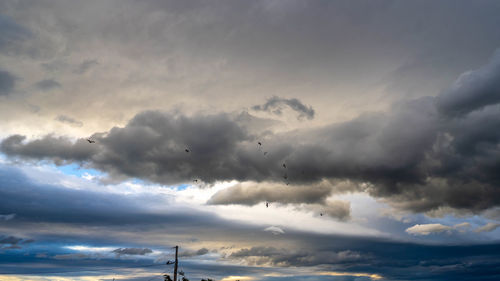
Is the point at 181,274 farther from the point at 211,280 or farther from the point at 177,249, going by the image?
the point at 211,280

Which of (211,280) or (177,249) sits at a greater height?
(177,249)

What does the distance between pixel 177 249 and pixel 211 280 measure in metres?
29.6

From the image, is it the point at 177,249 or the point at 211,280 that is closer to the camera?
the point at 177,249

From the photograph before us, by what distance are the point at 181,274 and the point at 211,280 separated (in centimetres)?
2138

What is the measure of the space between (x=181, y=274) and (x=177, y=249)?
32.0 feet

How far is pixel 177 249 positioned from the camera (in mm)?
81938

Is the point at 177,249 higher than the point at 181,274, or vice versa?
the point at 177,249

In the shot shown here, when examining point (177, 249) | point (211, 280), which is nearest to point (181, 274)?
point (177, 249)

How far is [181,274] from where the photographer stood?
8581cm

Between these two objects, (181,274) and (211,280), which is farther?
(211,280)
